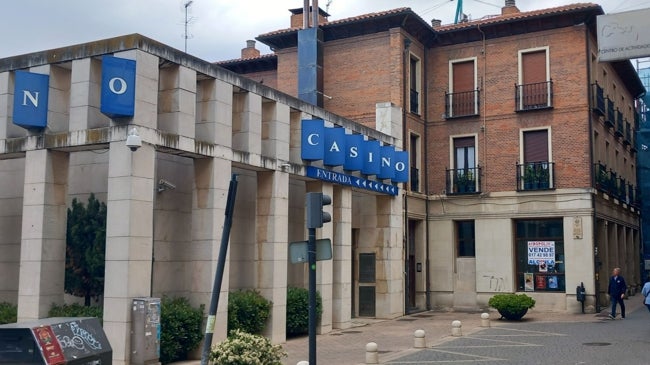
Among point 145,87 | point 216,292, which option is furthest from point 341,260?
point 216,292

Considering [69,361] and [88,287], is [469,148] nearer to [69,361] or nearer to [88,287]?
[88,287]

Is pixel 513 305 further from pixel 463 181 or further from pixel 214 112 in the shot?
pixel 214 112

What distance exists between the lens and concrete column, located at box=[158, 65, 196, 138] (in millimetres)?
15992

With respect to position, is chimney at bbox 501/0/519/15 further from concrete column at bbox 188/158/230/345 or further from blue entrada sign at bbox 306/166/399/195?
concrete column at bbox 188/158/230/345

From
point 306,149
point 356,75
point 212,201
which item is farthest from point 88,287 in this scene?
point 356,75

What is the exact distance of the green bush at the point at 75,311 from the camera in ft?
49.8

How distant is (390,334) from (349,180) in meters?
4.98

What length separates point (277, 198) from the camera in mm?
19234

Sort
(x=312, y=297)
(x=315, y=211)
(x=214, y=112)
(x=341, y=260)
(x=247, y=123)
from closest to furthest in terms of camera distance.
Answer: (x=312, y=297)
(x=315, y=211)
(x=214, y=112)
(x=247, y=123)
(x=341, y=260)

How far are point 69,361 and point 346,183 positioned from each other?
47.7 feet

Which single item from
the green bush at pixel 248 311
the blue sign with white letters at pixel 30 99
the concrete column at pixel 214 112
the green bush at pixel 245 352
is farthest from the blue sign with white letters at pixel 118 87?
the green bush at pixel 245 352

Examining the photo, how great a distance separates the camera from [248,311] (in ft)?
58.3

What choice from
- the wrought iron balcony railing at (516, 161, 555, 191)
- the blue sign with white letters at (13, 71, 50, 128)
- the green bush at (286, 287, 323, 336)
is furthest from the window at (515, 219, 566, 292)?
the blue sign with white letters at (13, 71, 50, 128)

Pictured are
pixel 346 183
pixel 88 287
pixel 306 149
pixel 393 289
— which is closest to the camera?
pixel 88 287
